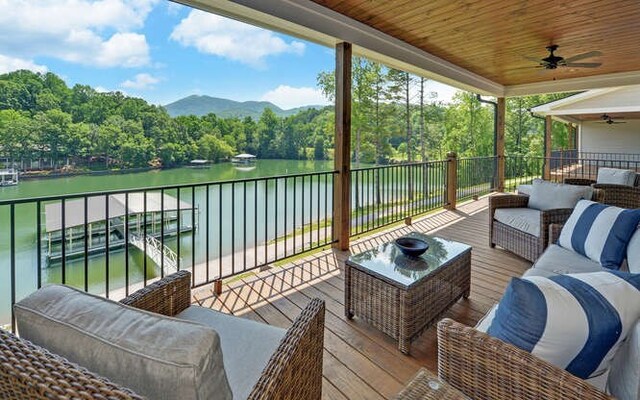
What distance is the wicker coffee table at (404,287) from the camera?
198 cm

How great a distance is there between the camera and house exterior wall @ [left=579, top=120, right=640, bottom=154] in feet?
40.7

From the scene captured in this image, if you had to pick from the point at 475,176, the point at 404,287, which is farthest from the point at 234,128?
the point at 404,287

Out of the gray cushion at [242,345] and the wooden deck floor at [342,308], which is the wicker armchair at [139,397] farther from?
the wooden deck floor at [342,308]

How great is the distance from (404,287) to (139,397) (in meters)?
1.58

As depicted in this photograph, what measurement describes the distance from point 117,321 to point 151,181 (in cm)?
791

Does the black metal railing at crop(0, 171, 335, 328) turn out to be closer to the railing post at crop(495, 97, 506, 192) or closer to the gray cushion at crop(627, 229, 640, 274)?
the gray cushion at crop(627, 229, 640, 274)

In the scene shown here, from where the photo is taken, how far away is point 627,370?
0.97 metres

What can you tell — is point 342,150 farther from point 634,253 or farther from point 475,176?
point 475,176

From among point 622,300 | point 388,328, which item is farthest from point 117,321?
point 388,328

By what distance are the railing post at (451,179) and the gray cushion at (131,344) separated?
19.4 ft

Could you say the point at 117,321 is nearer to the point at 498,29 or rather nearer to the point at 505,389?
the point at 505,389

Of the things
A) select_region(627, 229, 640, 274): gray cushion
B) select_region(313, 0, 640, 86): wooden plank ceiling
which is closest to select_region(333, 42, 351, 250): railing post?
select_region(313, 0, 640, 86): wooden plank ceiling

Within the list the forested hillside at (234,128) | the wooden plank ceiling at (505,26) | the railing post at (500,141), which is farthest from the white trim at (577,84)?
the forested hillside at (234,128)

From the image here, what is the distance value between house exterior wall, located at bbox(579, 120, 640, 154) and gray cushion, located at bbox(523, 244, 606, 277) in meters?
14.1
